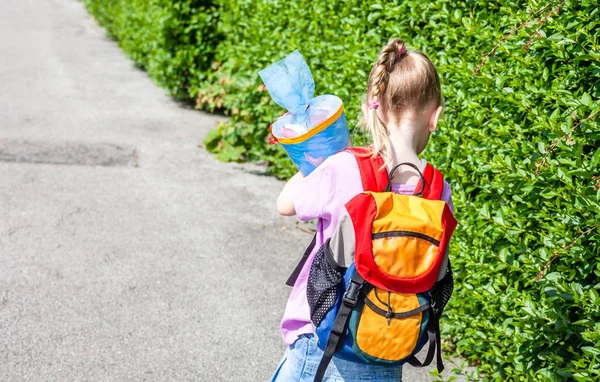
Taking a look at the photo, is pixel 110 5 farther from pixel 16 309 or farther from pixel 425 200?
pixel 425 200

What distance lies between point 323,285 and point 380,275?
0.65 ft

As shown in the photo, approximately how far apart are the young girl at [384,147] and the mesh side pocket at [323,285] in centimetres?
12

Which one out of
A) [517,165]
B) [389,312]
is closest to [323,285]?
[389,312]

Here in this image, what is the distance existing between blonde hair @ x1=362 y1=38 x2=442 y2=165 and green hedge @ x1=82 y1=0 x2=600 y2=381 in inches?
38.4

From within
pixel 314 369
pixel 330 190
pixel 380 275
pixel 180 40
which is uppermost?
pixel 330 190

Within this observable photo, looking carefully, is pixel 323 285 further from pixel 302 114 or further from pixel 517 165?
pixel 517 165

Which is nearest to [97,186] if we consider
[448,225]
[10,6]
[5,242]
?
[5,242]

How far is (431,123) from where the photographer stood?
2367mm

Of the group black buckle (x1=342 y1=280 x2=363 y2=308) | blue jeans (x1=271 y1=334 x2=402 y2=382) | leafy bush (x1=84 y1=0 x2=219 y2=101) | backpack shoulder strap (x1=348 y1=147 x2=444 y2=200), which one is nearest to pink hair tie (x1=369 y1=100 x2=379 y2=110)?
backpack shoulder strap (x1=348 y1=147 x2=444 y2=200)

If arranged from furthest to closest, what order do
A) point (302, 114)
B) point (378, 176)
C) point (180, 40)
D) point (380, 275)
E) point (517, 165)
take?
point (180, 40) < point (517, 165) < point (302, 114) < point (378, 176) < point (380, 275)

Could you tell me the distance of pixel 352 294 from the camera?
85.7 inches

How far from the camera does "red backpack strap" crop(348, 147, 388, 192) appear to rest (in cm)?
223

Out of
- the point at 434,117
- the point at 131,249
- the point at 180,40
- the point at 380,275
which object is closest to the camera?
the point at 380,275

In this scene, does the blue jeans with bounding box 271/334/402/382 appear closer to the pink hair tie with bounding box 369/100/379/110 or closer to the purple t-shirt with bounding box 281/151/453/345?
the purple t-shirt with bounding box 281/151/453/345
